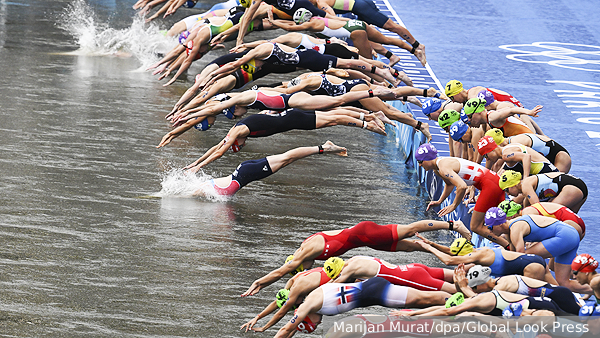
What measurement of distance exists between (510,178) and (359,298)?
8.50ft

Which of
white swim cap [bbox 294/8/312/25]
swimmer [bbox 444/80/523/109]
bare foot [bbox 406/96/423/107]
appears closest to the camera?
swimmer [bbox 444/80/523/109]

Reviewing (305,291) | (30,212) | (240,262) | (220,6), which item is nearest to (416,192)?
(240,262)

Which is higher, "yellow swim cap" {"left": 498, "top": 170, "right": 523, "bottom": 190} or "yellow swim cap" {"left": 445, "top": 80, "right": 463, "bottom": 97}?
"yellow swim cap" {"left": 445, "top": 80, "right": 463, "bottom": 97}

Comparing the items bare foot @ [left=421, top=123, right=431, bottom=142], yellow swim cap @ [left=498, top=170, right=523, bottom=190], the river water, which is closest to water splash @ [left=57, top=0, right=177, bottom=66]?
the river water

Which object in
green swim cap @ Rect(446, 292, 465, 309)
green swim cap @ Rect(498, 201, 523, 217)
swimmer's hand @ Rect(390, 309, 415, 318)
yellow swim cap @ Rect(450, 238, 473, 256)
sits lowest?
swimmer's hand @ Rect(390, 309, 415, 318)

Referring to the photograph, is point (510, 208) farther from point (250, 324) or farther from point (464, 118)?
A: point (250, 324)

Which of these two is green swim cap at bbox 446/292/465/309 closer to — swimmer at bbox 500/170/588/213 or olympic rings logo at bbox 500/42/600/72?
swimmer at bbox 500/170/588/213

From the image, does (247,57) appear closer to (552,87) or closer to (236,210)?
(236,210)

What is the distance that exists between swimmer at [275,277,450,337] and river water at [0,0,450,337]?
96 cm

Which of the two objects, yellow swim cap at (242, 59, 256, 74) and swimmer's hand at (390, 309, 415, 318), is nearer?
swimmer's hand at (390, 309, 415, 318)

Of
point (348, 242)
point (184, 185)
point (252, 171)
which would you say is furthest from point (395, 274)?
point (184, 185)

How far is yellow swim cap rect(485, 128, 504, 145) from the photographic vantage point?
9.69m

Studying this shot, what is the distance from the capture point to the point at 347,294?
24.7 feet

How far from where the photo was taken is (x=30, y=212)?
10.2 meters
